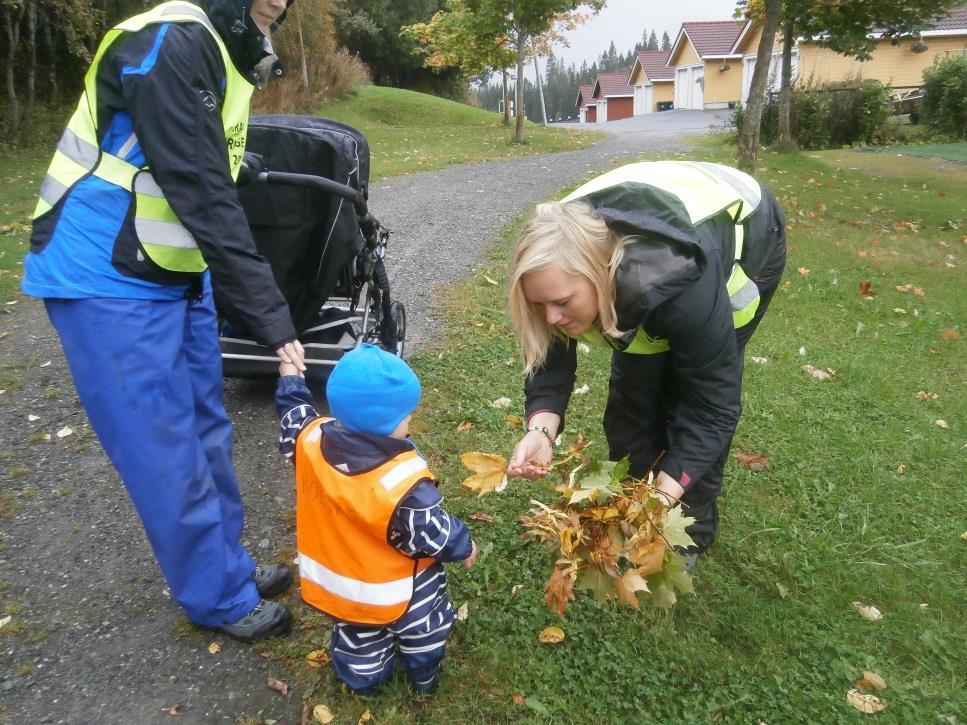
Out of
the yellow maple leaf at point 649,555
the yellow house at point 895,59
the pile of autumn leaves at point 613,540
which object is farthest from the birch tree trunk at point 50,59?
the yellow house at point 895,59

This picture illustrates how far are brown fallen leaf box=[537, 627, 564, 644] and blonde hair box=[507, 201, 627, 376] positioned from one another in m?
1.25

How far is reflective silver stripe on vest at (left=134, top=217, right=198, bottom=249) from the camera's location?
83.8 inches

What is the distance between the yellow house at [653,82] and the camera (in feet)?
193

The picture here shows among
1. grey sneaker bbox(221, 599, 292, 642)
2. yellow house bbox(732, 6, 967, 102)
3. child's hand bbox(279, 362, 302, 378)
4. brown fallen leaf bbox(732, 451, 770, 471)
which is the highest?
yellow house bbox(732, 6, 967, 102)

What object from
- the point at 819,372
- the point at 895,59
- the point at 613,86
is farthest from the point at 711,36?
the point at 819,372

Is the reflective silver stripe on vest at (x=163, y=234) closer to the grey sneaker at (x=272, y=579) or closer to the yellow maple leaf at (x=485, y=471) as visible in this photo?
the yellow maple leaf at (x=485, y=471)

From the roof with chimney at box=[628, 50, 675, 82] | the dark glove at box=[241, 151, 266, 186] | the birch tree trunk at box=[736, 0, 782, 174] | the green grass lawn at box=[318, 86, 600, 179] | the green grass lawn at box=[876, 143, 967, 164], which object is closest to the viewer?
the dark glove at box=[241, 151, 266, 186]

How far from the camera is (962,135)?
68.9ft

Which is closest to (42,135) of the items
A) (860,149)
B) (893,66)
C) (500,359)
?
(500,359)

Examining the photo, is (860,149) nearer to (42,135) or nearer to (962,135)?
(962,135)

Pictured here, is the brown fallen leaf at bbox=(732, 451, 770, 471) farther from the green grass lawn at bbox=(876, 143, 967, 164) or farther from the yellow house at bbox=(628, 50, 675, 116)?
the yellow house at bbox=(628, 50, 675, 116)

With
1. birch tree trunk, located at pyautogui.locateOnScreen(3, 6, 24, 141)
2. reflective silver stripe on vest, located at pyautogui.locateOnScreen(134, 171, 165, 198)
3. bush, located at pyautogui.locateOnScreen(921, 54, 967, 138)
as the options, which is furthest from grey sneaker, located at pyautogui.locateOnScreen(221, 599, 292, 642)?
bush, located at pyautogui.locateOnScreen(921, 54, 967, 138)

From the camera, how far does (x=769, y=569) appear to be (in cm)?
304

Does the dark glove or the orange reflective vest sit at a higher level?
the dark glove
